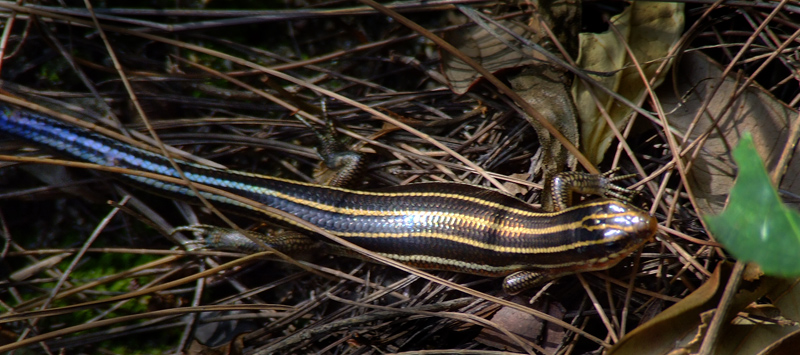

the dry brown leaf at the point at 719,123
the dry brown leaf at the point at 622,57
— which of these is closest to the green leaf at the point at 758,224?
the dry brown leaf at the point at 719,123

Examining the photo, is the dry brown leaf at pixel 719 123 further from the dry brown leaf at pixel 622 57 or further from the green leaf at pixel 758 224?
Answer: the green leaf at pixel 758 224

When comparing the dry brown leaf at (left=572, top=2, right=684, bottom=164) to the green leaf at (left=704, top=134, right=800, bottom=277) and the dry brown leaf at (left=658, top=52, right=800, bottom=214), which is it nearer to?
the dry brown leaf at (left=658, top=52, right=800, bottom=214)

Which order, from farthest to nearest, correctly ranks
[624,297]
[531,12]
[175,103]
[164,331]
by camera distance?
[175,103] → [164,331] → [531,12] → [624,297]

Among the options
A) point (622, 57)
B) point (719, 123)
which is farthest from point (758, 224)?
point (622, 57)

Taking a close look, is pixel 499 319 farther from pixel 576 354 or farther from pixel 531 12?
pixel 531 12

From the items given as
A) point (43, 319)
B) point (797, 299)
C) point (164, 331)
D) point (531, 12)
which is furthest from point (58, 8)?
point (797, 299)

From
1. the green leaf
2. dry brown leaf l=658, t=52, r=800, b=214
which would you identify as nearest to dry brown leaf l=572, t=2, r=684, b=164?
dry brown leaf l=658, t=52, r=800, b=214

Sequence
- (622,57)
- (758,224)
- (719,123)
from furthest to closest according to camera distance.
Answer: (622,57) → (719,123) → (758,224)

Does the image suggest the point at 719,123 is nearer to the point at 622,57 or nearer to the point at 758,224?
the point at 622,57
